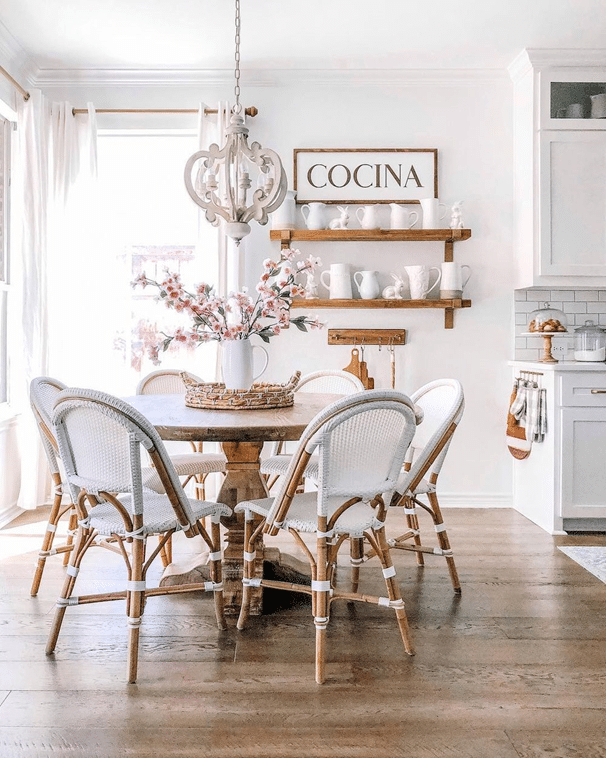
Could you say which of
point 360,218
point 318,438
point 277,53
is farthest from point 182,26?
point 318,438

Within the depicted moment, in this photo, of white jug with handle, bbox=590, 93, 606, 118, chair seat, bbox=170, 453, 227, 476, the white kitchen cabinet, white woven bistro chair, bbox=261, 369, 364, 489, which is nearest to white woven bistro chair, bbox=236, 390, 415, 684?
chair seat, bbox=170, 453, 227, 476

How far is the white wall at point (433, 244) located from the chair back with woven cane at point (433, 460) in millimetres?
1263

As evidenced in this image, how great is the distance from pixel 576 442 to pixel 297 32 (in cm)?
261

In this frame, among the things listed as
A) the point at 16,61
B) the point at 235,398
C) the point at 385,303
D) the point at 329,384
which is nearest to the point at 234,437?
the point at 235,398

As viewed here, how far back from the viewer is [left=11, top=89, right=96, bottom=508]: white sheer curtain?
14.0 feet

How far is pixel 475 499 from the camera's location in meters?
4.58

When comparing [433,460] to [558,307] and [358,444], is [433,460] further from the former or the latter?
[558,307]

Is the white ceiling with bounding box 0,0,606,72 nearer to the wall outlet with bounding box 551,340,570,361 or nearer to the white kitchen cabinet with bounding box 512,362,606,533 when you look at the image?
the wall outlet with bounding box 551,340,570,361

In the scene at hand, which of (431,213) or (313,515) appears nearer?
(313,515)

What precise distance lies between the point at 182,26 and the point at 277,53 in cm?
60

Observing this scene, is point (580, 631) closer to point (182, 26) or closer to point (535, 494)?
point (535, 494)

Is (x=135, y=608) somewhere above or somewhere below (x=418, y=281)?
below

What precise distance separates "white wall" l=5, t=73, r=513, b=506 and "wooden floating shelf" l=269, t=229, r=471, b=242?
0.17 meters

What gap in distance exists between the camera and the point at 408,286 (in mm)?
4496
